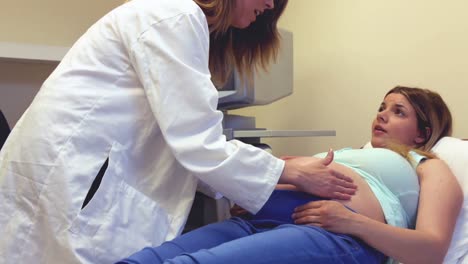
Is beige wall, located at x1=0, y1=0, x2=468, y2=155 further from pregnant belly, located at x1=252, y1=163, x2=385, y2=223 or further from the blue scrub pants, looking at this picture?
the blue scrub pants

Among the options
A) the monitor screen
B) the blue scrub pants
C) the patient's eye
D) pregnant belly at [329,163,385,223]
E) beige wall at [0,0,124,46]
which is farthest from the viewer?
beige wall at [0,0,124,46]

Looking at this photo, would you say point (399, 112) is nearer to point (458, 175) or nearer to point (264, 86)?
point (458, 175)

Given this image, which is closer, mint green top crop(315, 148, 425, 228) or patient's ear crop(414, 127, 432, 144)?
mint green top crop(315, 148, 425, 228)

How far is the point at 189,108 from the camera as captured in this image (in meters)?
0.88

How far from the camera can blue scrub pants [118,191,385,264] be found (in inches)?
32.9

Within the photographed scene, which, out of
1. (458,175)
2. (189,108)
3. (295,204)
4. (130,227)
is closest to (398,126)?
(458,175)

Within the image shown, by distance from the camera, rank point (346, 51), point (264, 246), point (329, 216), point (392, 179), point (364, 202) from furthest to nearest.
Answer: point (346, 51) → point (392, 179) → point (364, 202) → point (329, 216) → point (264, 246)

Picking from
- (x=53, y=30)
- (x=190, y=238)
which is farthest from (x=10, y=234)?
(x=53, y=30)

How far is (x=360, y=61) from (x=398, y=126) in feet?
2.28

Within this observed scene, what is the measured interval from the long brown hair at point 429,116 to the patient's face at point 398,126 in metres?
0.02

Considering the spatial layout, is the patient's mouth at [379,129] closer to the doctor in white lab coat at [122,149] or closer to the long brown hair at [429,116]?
the long brown hair at [429,116]

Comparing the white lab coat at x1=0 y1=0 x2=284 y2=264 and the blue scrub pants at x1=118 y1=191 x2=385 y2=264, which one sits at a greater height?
the white lab coat at x1=0 y1=0 x2=284 y2=264

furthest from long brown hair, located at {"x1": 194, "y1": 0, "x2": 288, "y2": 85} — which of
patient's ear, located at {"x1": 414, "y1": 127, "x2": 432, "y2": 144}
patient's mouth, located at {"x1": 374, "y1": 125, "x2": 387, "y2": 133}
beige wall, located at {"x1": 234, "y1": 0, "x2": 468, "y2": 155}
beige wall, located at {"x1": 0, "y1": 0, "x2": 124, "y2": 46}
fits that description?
beige wall, located at {"x1": 0, "y1": 0, "x2": 124, "y2": 46}

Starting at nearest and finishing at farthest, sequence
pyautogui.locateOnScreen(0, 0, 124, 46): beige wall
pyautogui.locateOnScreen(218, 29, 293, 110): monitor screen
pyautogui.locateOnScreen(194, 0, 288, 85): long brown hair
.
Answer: pyautogui.locateOnScreen(194, 0, 288, 85): long brown hair → pyautogui.locateOnScreen(218, 29, 293, 110): monitor screen → pyautogui.locateOnScreen(0, 0, 124, 46): beige wall
